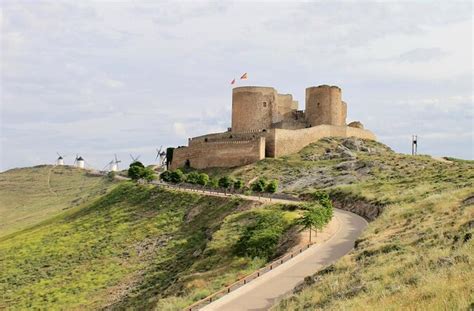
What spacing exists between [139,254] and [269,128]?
3889cm

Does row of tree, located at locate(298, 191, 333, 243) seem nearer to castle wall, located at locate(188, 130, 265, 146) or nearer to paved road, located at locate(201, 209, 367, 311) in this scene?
paved road, located at locate(201, 209, 367, 311)

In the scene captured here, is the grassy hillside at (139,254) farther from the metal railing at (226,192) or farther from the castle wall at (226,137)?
the castle wall at (226,137)

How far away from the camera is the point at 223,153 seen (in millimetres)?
72625

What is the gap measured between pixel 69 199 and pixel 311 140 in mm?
50705

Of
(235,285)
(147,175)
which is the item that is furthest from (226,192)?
(235,285)

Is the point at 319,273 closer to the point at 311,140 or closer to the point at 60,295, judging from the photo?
the point at 60,295

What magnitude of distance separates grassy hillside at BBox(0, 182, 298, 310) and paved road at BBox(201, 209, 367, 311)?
7.56ft

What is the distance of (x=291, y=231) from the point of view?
3203 centimetres

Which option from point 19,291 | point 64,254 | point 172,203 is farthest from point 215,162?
point 19,291

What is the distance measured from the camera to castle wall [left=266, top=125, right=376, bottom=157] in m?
71.1

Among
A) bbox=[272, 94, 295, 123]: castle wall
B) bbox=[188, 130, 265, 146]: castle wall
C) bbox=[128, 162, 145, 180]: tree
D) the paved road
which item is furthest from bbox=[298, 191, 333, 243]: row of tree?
bbox=[272, 94, 295, 123]: castle wall

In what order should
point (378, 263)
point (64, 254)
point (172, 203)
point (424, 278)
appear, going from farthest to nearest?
1. point (172, 203)
2. point (64, 254)
3. point (378, 263)
4. point (424, 278)

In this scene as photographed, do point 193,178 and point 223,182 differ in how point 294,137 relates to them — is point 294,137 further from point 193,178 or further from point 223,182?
point 223,182

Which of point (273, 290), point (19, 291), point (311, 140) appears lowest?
point (19, 291)
